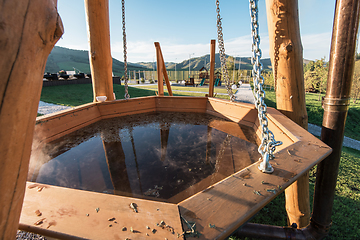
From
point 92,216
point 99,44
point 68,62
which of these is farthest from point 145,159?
point 68,62

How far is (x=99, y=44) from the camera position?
9.53 ft

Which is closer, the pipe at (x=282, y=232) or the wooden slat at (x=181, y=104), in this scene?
the pipe at (x=282, y=232)

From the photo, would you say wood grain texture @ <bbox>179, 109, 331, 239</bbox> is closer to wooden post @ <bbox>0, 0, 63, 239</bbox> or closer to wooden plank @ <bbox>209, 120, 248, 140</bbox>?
wooden post @ <bbox>0, 0, 63, 239</bbox>

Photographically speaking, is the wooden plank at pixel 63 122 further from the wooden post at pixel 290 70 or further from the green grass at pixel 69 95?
the green grass at pixel 69 95

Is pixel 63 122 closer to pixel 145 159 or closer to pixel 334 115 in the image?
pixel 145 159

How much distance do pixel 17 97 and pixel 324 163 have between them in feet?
7.56

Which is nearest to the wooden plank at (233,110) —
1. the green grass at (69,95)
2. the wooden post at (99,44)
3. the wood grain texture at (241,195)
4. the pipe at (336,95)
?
the pipe at (336,95)

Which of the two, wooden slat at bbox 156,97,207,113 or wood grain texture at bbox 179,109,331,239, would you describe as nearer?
wood grain texture at bbox 179,109,331,239

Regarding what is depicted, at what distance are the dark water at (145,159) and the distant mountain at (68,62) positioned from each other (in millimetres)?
75772

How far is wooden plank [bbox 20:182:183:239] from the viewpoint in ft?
1.73

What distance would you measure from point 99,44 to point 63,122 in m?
1.61

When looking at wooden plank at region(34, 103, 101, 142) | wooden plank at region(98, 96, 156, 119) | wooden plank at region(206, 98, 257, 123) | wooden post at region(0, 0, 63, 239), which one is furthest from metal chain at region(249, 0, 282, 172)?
wooden plank at region(98, 96, 156, 119)

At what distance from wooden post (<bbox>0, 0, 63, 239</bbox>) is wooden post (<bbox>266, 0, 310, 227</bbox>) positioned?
201 centimetres

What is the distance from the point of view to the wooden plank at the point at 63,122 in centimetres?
183
